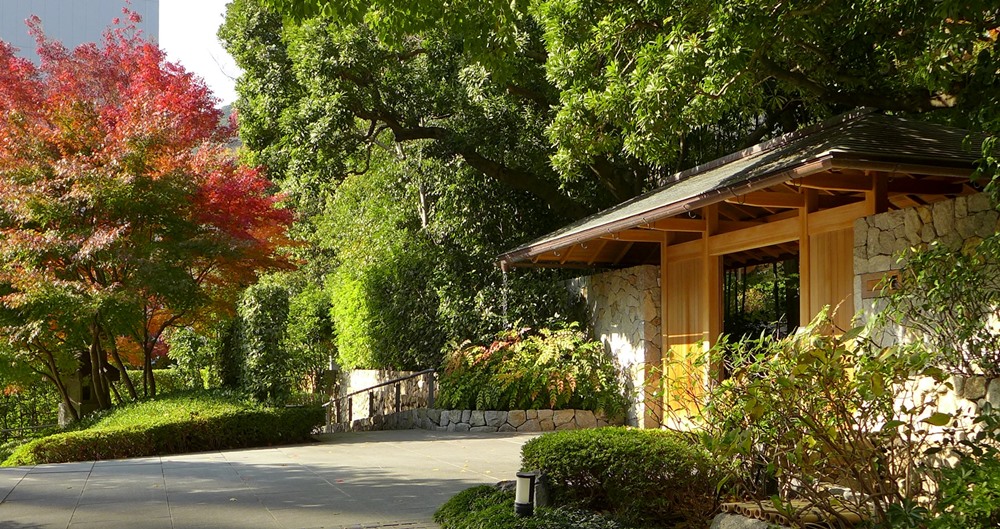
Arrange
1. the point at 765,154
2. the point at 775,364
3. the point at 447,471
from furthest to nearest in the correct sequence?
the point at 765,154
the point at 447,471
the point at 775,364

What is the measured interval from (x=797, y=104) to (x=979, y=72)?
28.9 ft

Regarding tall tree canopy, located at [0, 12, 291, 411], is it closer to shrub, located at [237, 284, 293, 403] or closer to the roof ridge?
shrub, located at [237, 284, 293, 403]

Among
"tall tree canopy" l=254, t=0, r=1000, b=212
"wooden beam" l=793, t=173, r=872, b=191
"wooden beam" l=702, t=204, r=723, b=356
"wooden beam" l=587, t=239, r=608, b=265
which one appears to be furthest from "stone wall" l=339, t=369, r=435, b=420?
"wooden beam" l=793, t=173, r=872, b=191

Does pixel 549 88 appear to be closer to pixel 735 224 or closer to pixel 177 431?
pixel 735 224

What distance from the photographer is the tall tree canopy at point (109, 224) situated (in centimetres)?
1299

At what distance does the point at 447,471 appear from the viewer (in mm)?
9602

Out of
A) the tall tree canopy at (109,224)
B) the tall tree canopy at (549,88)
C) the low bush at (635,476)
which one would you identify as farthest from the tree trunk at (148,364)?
the low bush at (635,476)

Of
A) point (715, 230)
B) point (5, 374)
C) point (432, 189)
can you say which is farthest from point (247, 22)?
point (715, 230)

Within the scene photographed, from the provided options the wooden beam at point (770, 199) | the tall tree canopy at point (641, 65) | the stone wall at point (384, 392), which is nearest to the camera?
the tall tree canopy at point (641, 65)

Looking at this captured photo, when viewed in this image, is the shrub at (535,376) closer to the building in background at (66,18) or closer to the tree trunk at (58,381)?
the tree trunk at (58,381)

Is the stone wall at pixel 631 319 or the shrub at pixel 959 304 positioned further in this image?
the stone wall at pixel 631 319

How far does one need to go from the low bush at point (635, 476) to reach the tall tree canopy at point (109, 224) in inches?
323

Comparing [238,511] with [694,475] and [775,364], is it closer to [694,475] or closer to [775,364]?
[694,475]

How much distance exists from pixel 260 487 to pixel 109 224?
681cm
